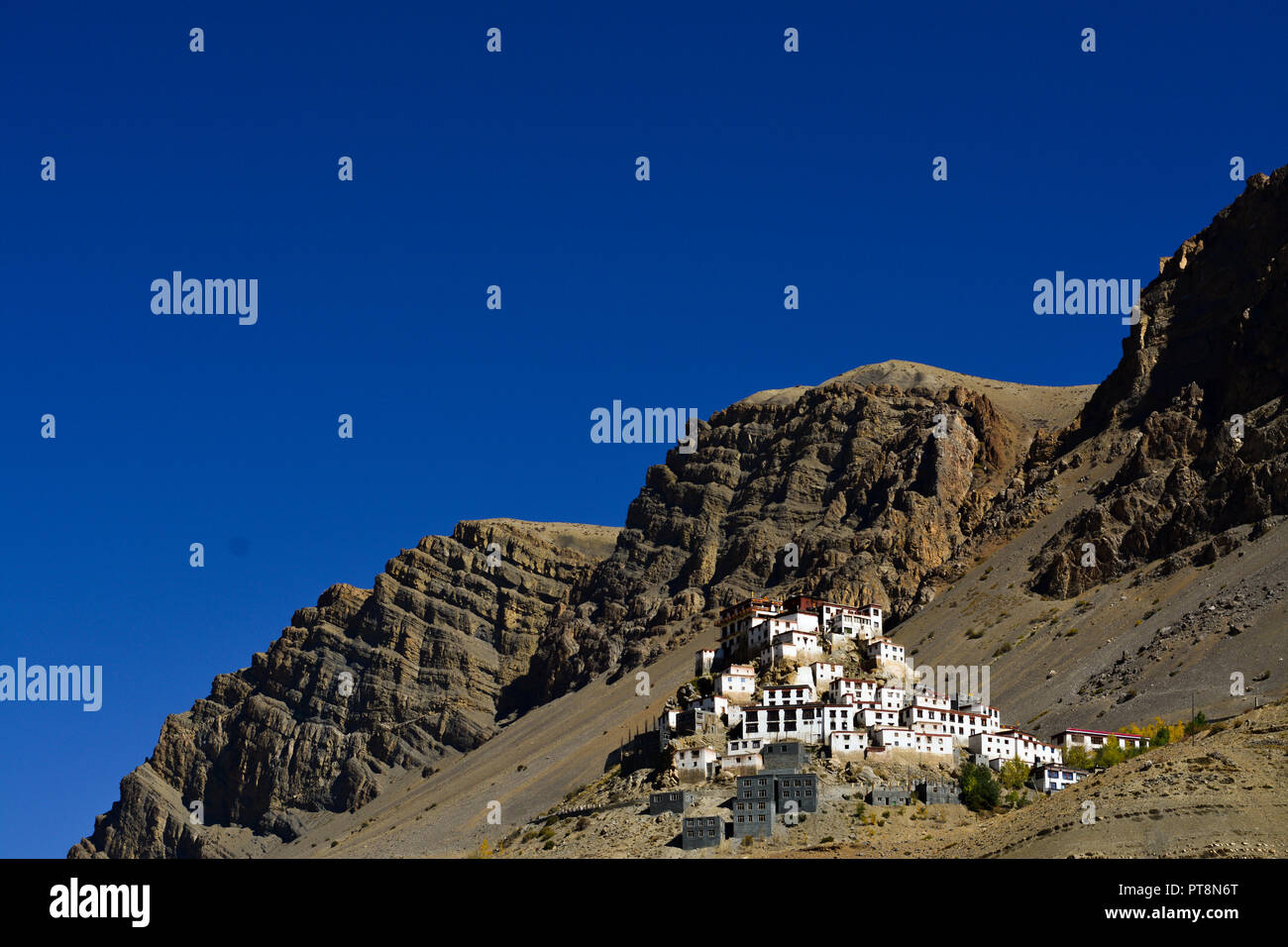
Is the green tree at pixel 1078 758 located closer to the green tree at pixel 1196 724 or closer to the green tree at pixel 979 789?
the green tree at pixel 1196 724

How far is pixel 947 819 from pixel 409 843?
93826mm

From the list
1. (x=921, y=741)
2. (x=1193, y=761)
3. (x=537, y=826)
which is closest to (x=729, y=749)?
(x=921, y=741)

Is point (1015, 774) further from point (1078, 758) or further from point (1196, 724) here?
point (1196, 724)

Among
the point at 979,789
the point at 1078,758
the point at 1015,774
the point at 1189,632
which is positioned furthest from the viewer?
the point at 1189,632

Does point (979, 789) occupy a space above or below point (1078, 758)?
below

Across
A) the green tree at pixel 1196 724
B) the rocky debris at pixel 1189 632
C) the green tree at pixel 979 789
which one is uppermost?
the rocky debris at pixel 1189 632

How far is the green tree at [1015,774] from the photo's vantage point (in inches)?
5022

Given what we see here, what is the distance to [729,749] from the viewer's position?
132 meters

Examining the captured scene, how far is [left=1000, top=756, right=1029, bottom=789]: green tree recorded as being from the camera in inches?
5022

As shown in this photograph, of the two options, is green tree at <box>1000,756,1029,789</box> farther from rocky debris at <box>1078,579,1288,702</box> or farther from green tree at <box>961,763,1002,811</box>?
rocky debris at <box>1078,579,1288,702</box>

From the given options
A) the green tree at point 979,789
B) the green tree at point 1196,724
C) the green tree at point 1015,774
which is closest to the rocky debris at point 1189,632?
the green tree at point 1196,724

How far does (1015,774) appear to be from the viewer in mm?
129000

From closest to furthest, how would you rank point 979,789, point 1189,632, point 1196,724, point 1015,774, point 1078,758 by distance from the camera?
point 979,789
point 1015,774
point 1196,724
point 1078,758
point 1189,632

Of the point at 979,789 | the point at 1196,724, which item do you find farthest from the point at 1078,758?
the point at 979,789
